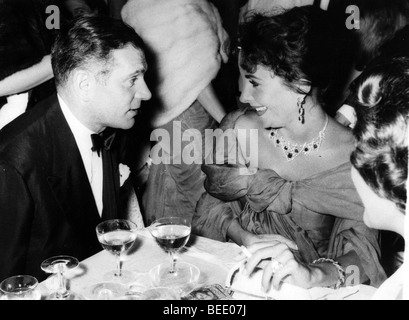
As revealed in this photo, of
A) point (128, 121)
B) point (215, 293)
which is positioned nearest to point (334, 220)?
point (215, 293)

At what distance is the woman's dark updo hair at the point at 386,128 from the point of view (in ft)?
4.46

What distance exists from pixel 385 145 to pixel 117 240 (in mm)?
846

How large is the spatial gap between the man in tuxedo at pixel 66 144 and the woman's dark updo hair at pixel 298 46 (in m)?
0.50

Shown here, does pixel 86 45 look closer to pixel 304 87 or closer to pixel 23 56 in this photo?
pixel 23 56

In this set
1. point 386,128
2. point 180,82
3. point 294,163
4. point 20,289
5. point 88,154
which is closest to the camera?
point 20,289

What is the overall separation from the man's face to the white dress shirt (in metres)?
0.07

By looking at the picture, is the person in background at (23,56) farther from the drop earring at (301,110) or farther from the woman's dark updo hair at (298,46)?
the drop earring at (301,110)

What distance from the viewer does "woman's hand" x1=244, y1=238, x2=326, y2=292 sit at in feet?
4.33

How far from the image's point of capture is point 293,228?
6.17ft

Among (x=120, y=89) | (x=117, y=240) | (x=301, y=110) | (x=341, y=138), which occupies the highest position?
(x=120, y=89)

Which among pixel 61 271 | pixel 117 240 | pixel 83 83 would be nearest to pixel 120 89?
pixel 83 83

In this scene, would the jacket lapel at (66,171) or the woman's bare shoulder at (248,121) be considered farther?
the woman's bare shoulder at (248,121)

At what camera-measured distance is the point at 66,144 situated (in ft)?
5.90

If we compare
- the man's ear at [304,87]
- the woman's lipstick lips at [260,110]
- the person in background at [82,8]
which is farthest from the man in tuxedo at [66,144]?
the man's ear at [304,87]
